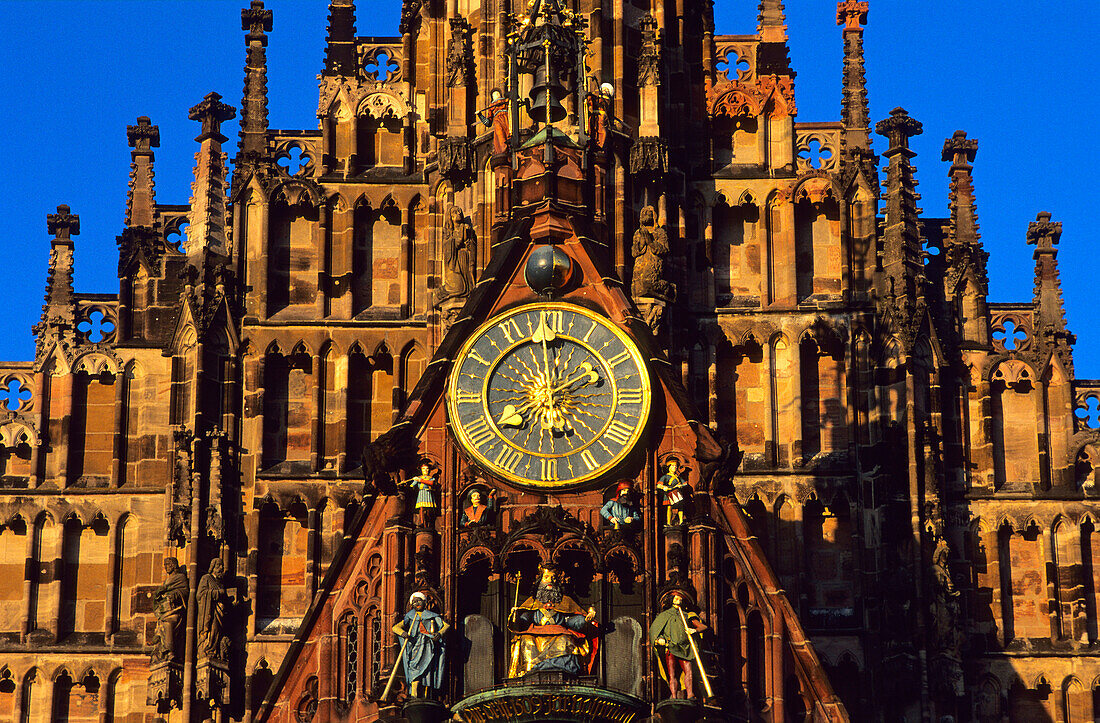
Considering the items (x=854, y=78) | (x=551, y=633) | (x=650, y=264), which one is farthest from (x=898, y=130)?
(x=551, y=633)

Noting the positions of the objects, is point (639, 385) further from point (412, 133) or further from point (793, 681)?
point (412, 133)

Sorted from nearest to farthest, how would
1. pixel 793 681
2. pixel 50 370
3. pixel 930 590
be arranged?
1. pixel 793 681
2. pixel 930 590
3. pixel 50 370

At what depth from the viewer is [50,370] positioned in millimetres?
50656

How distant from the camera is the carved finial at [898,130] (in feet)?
166

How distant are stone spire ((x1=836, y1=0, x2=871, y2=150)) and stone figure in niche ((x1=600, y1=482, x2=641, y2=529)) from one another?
Result: 894cm

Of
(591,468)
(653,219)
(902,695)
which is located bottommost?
(902,695)

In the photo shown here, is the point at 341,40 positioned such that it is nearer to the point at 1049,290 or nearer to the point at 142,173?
the point at 142,173

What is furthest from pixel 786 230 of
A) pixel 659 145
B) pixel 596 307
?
pixel 596 307

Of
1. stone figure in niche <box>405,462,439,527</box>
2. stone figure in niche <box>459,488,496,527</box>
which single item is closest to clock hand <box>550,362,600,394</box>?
stone figure in niche <box>459,488,496,527</box>

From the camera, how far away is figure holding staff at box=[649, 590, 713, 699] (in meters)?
43.1

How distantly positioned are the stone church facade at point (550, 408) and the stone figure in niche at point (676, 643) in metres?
0.38

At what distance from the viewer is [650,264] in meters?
47.3

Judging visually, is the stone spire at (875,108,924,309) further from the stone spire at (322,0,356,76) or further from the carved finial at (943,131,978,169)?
the stone spire at (322,0,356,76)

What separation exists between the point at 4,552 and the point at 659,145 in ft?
39.2
